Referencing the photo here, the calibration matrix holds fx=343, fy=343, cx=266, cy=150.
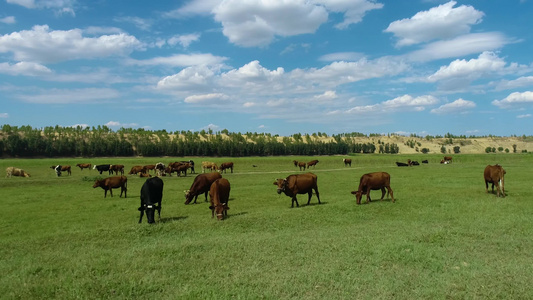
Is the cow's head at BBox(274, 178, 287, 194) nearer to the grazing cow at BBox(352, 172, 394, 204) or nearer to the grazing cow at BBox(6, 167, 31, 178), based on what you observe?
the grazing cow at BBox(352, 172, 394, 204)

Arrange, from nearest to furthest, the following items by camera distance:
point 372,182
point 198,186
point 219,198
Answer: point 219,198 < point 372,182 < point 198,186

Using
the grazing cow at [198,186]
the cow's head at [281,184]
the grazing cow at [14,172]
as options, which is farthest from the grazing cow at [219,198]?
the grazing cow at [14,172]

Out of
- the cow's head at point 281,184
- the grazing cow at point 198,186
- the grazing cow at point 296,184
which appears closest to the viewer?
the cow's head at point 281,184

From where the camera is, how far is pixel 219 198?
60.5ft

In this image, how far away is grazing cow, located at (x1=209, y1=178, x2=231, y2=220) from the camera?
17.1 m

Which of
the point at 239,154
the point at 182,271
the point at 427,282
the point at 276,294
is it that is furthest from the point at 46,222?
the point at 239,154

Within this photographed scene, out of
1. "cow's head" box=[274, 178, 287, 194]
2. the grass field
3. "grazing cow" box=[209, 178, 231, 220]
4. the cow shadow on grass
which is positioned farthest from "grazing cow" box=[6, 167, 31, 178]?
"cow's head" box=[274, 178, 287, 194]

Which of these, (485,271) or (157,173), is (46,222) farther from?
(157,173)

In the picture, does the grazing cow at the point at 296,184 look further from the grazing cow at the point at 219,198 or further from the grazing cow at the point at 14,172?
the grazing cow at the point at 14,172

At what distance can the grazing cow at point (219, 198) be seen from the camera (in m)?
17.1

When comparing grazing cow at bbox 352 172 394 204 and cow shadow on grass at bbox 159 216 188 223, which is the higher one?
grazing cow at bbox 352 172 394 204

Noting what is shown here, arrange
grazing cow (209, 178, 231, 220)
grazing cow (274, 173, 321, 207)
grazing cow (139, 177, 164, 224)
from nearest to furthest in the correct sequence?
1. grazing cow (139, 177, 164, 224)
2. grazing cow (209, 178, 231, 220)
3. grazing cow (274, 173, 321, 207)

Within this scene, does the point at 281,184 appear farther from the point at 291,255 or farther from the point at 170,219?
the point at 291,255

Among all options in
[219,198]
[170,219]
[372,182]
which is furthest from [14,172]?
[372,182]
